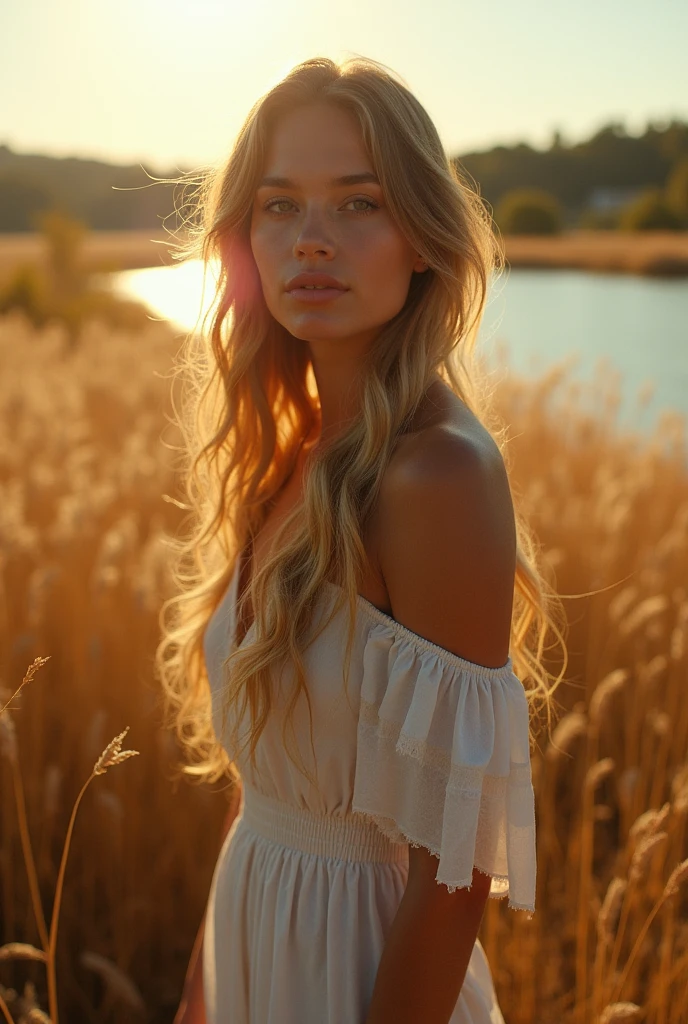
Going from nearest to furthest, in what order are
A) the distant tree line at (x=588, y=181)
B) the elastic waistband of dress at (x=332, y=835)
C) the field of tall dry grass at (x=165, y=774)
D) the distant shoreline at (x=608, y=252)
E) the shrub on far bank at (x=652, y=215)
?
the elastic waistband of dress at (x=332, y=835)
the field of tall dry grass at (x=165, y=774)
the shrub on far bank at (x=652, y=215)
the distant shoreline at (x=608, y=252)
the distant tree line at (x=588, y=181)

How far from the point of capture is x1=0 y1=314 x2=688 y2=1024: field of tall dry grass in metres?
1.92

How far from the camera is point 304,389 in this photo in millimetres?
1568

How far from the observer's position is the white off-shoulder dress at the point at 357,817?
1.02 metres

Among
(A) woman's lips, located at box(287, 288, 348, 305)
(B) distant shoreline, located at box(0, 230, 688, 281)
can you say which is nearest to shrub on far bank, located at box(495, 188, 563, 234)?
(B) distant shoreline, located at box(0, 230, 688, 281)

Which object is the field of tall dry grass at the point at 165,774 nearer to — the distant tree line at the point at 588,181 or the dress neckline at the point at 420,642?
the dress neckline at the point at 420,642

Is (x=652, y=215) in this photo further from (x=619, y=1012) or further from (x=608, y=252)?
(x=619, y=1012)

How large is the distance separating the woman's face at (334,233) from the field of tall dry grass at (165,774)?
700 mm

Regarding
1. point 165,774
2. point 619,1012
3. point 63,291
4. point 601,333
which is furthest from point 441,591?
point 63,291

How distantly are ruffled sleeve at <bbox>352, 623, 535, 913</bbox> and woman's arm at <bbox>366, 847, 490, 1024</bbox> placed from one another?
0.13ft

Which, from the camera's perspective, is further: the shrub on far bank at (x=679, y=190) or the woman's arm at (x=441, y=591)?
the shrub on far bank at (x=679, y=190)

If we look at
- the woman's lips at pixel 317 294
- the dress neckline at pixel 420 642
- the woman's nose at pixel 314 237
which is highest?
the woman's nose at pixel 314 237

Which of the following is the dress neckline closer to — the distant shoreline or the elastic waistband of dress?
the elastic waistband of dress

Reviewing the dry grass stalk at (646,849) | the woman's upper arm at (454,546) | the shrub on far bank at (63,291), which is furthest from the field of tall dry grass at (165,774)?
the shrub on far bank at (63,291)

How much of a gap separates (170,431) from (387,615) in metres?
4.03
